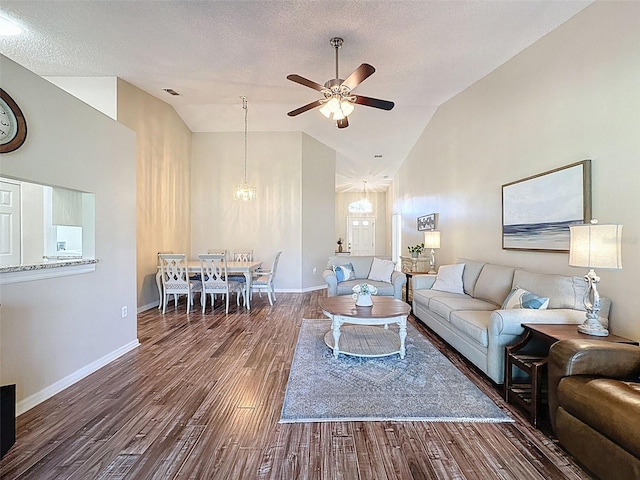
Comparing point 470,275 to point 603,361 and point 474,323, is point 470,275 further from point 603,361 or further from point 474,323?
point 603,361

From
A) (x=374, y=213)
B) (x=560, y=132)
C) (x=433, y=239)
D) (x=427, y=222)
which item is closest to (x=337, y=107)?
(x=560, y=132)

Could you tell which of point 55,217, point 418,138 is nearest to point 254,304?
point 55,217

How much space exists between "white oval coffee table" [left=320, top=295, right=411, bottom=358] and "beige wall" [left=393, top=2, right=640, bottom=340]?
172cm

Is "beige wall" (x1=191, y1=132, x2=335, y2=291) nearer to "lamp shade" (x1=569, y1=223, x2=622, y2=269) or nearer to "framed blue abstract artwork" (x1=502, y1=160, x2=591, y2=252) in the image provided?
"framed blue abstract artwork" (x1=502, y1=160, x2=591, y2=252)

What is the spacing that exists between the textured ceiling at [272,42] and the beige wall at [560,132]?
0.30 meters

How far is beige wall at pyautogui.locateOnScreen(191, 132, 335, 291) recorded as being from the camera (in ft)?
25.1

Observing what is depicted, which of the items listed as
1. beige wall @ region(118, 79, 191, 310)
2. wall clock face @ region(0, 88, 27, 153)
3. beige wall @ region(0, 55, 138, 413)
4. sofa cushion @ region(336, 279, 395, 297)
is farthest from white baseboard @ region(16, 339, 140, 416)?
sofa cushion @ region(336, 279, 395, 297)

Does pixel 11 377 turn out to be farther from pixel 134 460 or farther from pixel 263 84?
pixel 263 84

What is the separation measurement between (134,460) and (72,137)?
2.65m

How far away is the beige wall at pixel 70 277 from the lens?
2.43 metres

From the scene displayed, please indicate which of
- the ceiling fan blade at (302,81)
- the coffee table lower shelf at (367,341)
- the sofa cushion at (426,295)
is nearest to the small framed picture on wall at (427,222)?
the sofa cushion at (426,295)

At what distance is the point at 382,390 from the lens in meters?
2.75

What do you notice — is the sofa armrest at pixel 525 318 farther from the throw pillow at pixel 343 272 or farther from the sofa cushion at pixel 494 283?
the throw pillow at pixel 343 272

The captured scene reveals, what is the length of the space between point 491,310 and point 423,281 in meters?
1.38
